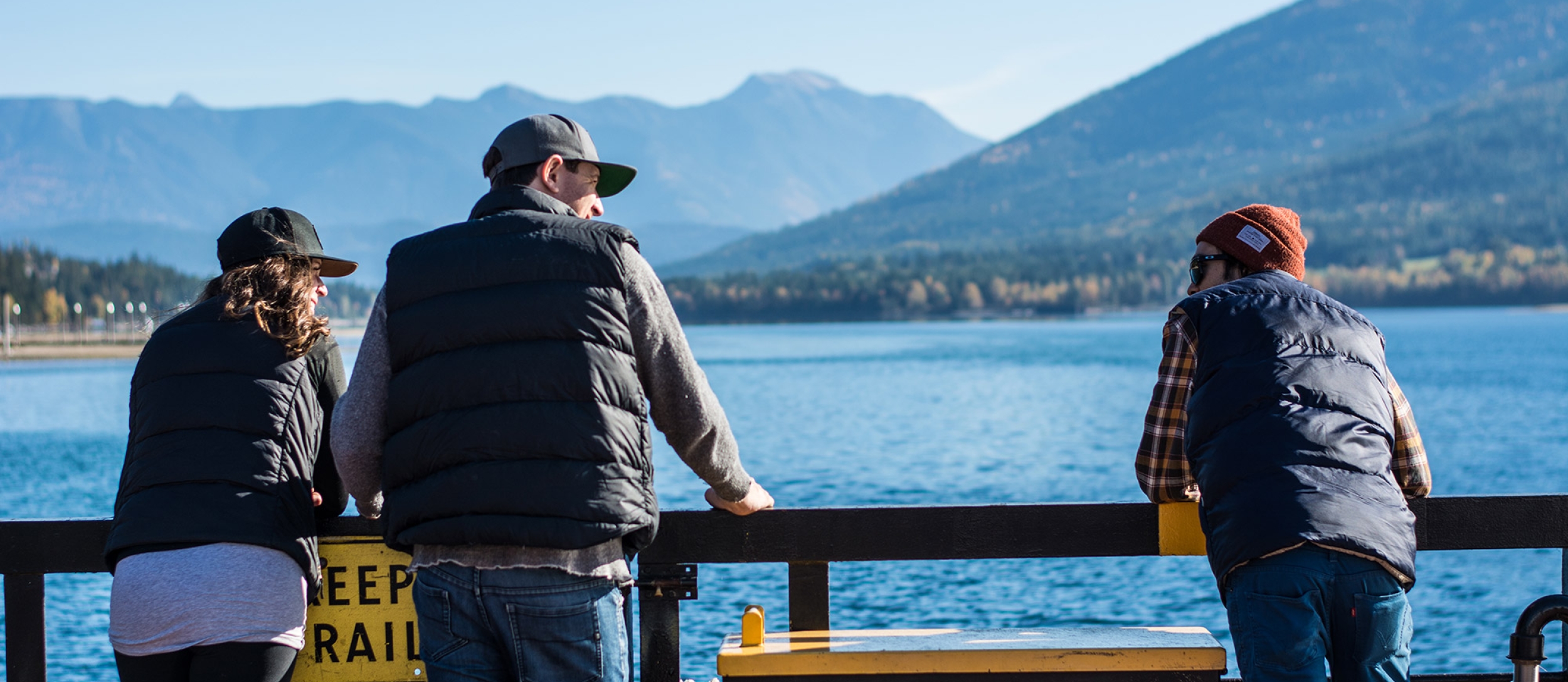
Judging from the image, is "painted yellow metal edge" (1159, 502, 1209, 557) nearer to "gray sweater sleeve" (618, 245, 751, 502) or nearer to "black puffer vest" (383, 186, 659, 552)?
"gray sweater sleeve" (618, 245, 751, 502)

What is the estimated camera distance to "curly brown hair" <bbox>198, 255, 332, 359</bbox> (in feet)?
9.03

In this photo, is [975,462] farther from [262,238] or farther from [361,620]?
[262,238]

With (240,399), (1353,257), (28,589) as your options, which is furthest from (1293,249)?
(1353,257)

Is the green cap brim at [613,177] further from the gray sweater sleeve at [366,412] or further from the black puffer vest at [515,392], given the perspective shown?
the gray sweater sleeve at [366,412]

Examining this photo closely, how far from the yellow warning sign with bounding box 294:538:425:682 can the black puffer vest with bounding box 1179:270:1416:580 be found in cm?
199

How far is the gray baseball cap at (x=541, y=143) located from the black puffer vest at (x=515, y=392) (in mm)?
182

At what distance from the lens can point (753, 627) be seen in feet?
10.3

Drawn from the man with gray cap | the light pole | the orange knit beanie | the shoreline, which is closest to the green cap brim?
the man with gray cap

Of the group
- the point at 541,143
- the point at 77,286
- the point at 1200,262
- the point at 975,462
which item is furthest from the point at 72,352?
the point at 1200,262

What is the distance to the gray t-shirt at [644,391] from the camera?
2.38m

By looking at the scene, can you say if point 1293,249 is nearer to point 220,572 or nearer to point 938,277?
point 220,572

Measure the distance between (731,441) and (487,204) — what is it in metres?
0.67

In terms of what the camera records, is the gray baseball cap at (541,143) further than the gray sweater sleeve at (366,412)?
Yes

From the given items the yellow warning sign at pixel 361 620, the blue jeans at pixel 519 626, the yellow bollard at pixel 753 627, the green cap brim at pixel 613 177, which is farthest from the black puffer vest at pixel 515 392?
the yellow warning sign at pixel 361 620
